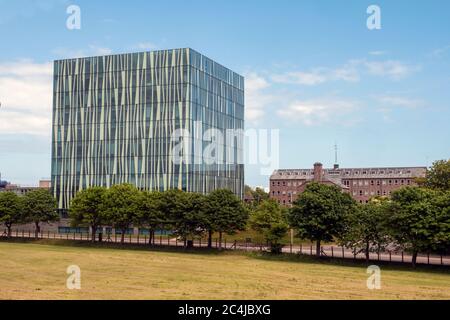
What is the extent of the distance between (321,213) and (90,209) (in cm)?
4145

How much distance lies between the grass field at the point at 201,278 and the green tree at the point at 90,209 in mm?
16761

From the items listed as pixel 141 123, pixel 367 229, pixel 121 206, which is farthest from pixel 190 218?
pixel 141 123

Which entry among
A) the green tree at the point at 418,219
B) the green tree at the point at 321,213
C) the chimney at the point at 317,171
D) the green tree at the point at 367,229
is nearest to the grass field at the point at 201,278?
the green tree at the point at 367,229

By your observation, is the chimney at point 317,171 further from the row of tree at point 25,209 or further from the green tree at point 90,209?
the green tree at point 90,209

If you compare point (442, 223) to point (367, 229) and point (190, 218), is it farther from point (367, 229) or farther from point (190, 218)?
point (190, 218)

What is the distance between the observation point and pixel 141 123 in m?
Result: 130

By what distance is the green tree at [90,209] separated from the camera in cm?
9169

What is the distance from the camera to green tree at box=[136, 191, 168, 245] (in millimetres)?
85000

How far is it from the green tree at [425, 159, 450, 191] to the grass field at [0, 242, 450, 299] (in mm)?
28746

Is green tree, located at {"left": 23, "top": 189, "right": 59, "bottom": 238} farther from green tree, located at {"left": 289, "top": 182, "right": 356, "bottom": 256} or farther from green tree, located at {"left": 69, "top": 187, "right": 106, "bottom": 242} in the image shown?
green tree, located at {"left": 289, "top": 182, "right": 356, "bottom": 256}

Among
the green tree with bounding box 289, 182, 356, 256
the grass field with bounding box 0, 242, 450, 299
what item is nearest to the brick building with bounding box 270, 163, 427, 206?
the green tree with bounding box 289, 182, 356, 256
